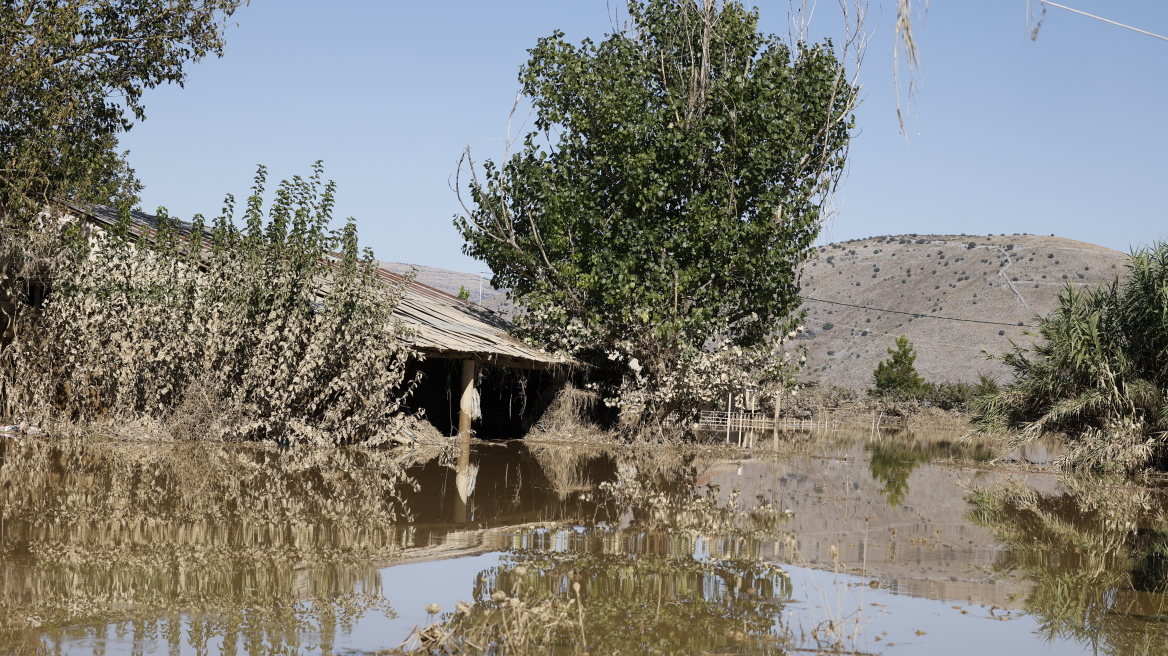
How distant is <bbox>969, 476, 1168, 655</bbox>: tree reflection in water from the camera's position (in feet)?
23.2

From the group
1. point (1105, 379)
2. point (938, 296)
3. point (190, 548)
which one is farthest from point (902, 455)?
point (938, 296)

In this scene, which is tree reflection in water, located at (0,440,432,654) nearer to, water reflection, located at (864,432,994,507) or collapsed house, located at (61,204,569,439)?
collapsed house, located at (61,204,569,439)

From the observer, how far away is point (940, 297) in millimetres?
71688

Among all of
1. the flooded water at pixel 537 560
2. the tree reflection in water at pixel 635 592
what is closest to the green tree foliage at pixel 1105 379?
the flooded water at pixel 537 560

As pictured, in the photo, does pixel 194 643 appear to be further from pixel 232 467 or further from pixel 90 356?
pixel 90 356

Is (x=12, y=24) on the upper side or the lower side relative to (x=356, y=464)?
upper

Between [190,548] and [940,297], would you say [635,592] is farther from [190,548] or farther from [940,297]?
[940,297]

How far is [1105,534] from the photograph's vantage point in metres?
11.6

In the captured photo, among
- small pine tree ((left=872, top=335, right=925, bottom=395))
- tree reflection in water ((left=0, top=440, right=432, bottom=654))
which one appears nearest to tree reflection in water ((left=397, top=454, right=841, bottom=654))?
tree reflection in water ((left=0, top=440, right=432, bottom=654))

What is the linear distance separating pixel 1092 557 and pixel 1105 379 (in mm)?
10432

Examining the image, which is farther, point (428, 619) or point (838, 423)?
point (838, 423)

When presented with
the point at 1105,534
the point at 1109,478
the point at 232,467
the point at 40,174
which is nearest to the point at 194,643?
the point at 232,467

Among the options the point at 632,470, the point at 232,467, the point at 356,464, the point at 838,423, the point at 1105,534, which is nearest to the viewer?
the point at 1105,534

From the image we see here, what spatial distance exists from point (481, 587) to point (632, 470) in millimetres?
8772
